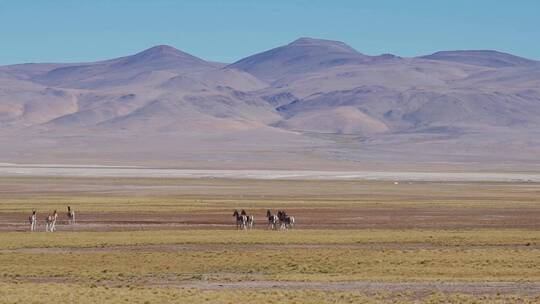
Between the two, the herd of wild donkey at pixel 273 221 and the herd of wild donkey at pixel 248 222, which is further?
the herd of wild donkey at pixel 273 221

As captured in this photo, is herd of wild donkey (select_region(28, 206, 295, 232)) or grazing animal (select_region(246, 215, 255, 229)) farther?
grazing animal (select_region(246, 215, 255, 229))

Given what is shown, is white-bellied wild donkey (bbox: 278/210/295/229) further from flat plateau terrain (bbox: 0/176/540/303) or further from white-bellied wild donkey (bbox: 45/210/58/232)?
white-bellied wild donkey (bbox: 45/210/58/232)

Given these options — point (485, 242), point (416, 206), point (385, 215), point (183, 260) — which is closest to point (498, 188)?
point (416, 206)

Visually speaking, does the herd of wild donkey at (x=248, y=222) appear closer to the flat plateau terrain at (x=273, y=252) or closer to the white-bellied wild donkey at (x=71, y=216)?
the flat plateau terrain at (x=273, y=252)

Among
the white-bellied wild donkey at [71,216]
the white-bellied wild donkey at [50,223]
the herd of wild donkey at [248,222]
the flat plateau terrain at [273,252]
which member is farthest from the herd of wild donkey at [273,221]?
the white-bellied wild donkey at [50,223]

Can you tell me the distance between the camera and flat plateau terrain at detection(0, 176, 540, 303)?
23922 millimetres

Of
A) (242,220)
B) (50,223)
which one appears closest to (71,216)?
(50,223)

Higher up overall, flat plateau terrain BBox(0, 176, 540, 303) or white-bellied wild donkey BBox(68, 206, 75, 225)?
white-bellied wild donkey BBox(68, 206, 75, 225)

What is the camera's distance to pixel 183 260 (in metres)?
30.9

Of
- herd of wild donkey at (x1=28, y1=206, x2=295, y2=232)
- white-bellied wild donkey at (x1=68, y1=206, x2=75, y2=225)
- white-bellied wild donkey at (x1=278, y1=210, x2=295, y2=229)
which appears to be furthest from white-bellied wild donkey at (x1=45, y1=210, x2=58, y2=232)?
white-bellied wild donkey at (x1=278, y1=210, x2=295, y2=229)

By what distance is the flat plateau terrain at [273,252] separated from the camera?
942 inches

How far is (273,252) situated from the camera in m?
33.1

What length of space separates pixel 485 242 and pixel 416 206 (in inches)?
923

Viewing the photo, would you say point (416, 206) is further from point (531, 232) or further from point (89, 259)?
point (89, 259)
